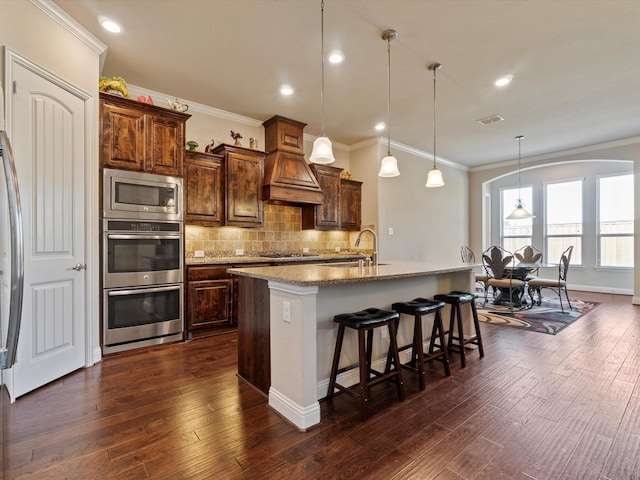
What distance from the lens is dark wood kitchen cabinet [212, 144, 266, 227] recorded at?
172 inches

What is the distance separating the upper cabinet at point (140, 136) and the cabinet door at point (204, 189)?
406mm

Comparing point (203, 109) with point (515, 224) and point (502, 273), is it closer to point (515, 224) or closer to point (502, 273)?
point (502, 273)

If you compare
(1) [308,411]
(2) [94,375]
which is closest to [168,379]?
(2) [94,375]

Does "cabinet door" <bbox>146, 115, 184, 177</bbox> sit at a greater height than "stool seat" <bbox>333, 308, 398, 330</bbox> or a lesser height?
greater

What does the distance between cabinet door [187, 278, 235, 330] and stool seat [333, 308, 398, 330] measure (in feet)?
6.62

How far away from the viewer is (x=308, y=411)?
1.98 metres

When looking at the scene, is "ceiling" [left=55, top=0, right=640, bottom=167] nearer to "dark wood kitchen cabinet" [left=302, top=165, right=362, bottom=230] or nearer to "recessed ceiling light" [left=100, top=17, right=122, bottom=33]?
"recessed ceiling light" [left=100, top=17, right=122, bottom=33]

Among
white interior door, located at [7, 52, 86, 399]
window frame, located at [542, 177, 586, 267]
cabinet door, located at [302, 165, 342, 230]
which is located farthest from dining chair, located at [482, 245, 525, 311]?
white interior door, located at [7, 52, 86, 399]

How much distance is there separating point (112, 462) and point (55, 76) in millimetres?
2857

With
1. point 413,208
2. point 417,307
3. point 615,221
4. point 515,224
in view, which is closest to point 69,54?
point 417,307

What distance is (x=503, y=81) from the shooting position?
382cm

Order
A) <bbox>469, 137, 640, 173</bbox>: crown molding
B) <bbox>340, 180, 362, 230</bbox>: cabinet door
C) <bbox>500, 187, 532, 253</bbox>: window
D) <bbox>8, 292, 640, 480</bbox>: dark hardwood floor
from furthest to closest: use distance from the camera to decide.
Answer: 1. <bbox>500, 187, 532, 253</bbox>: window
2. <bbox>469, 137, 640, 173</bbox>: crown molding
3. <bbox>340, 180, 362, 230</bbox>: cabinet door
4. <bbox>8, 292, 640, 480</bbox>: dark hardwood floor

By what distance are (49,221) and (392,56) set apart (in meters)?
3.44

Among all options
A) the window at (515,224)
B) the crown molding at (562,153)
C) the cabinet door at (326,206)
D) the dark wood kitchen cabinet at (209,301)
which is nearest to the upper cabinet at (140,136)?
the dark wood kitchen cabinet at (209,301)
